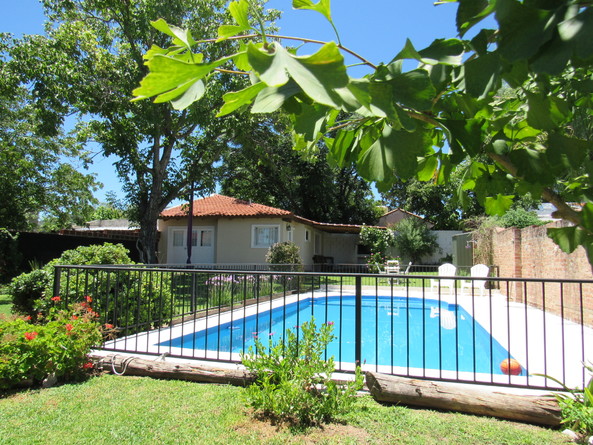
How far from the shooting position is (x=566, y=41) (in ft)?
1.82

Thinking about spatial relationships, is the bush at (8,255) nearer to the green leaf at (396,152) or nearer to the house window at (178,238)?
the house window at (178,238)

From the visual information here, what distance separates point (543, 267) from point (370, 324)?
443cm

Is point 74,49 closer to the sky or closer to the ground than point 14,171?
closer to the sky

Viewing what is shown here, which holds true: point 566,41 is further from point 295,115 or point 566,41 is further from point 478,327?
point 478,327

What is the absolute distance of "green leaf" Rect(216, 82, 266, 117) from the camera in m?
0.65

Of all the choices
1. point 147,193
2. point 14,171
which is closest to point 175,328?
point 147,193

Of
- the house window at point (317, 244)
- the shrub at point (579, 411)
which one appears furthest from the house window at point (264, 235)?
the shrub at point (579, 411)

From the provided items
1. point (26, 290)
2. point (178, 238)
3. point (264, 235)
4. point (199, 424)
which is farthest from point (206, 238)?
point (199, 424)

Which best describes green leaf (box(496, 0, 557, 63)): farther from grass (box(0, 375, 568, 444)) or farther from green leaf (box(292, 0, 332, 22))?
grass (box(0, 375, 568, 444))

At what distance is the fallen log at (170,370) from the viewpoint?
13.2 feet

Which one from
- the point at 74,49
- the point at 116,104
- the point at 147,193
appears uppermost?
the point at 74,49

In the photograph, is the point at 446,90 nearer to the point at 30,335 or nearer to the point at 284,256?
the point at 30,335

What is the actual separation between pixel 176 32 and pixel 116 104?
14.9 meters

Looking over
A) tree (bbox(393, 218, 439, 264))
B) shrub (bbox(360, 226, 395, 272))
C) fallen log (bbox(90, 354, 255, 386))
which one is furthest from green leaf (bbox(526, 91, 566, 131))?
tree (bbox(393, 218, 439, 264))
